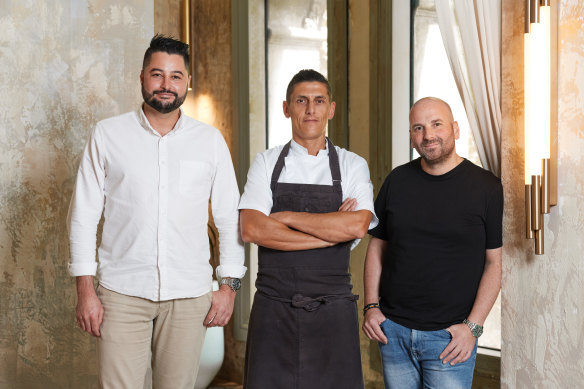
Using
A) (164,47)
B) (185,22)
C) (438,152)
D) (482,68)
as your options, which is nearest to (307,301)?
(438,152)

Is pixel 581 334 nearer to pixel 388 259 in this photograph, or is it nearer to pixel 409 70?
pixel 388 259

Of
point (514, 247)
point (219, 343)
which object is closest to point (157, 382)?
point (514, 247)

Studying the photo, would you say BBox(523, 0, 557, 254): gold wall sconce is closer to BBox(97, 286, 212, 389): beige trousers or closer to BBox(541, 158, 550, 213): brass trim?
BBox(541, 158, 550, 213): brass trim


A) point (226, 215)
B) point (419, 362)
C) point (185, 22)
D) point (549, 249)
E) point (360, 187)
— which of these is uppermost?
point (185, 22)

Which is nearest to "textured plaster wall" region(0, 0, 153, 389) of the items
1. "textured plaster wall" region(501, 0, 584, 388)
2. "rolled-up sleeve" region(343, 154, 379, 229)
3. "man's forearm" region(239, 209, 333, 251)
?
"man's forearm" region(239, 209, 333, 251)

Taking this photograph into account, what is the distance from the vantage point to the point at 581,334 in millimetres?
2211

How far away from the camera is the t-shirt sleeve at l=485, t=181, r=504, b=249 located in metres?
2.22

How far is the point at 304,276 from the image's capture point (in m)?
2.25

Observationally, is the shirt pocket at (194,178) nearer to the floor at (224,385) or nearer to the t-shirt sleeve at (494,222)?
the t-shirt sleeve at (494,222)

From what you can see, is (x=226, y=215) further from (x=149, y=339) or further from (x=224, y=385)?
(x=224, y=385)

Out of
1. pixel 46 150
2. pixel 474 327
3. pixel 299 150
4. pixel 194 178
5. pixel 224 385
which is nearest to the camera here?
pixel 474 327

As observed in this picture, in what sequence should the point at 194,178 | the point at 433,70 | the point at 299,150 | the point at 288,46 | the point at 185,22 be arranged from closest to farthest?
1. the point at 194,178
2. the point at 299,150
3. the point at 433,70
4. the point at 288,46
5. the point at 185,22

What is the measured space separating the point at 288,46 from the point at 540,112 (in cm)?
261

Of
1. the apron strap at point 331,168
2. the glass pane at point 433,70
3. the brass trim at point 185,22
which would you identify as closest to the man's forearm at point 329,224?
the apron strap at point 331,168
